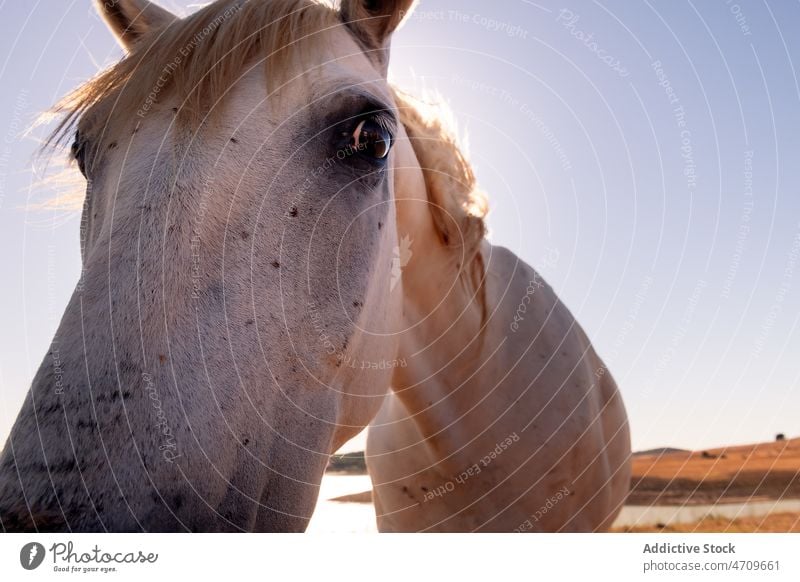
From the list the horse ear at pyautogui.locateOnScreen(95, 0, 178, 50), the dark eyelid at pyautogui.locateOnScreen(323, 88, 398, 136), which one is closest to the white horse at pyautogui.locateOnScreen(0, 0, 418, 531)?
the dark eyelid at pyautogui.locateOnScreen(323, 88, 398, 136)

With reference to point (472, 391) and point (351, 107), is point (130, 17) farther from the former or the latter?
point (472, 391)

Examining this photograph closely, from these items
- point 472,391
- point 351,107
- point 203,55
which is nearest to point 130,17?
point 203,55

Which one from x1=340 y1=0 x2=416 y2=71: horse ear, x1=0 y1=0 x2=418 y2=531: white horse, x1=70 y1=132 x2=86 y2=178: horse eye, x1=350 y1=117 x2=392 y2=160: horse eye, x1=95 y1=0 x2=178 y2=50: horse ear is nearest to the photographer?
x1=0 y1=0 x2=418 y2=531: white horse

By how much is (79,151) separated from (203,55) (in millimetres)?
483

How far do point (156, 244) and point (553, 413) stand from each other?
163cm

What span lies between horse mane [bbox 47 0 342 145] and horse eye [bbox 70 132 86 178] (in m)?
0.04

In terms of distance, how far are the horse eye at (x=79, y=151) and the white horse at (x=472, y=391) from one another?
33.5 inches

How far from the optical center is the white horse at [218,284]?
3.25ft

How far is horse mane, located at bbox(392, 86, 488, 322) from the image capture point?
6.86 feet

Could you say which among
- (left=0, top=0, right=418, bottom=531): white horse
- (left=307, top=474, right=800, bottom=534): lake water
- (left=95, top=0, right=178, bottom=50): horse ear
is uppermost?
(left=95, top=0, right=178, bottom=50): horse ear

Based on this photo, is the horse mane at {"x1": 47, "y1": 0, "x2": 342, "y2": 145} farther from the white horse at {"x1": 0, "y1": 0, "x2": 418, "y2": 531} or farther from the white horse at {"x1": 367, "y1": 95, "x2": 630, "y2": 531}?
the white horse at {"x1": 367, "y1": 95, "x2": 630, "y2": 531}

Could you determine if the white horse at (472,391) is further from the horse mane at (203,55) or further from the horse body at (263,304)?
the horse mane at (203,55)

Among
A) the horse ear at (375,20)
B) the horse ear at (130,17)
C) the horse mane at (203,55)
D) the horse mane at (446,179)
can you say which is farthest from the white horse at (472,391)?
the horse ear at (130,17)
